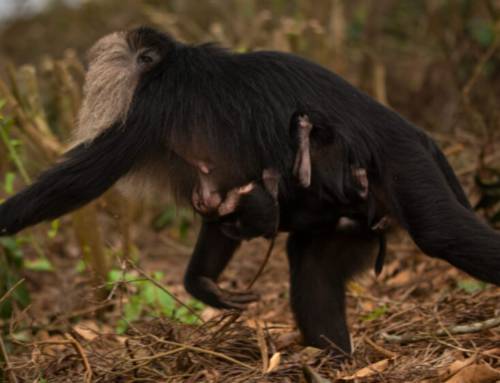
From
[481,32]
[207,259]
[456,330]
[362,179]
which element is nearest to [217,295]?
[207,259]

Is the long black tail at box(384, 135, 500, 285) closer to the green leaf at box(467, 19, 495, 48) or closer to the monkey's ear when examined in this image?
the monkey's ear

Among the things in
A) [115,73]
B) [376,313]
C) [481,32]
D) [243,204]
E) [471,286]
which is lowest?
[376,313]

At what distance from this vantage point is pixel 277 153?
4.03 metres

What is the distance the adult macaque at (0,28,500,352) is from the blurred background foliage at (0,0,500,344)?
48 cm

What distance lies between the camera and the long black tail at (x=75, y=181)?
3850mm

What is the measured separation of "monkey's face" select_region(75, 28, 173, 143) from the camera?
4062mm

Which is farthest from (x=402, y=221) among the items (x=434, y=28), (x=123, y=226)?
(x=434, y=28)

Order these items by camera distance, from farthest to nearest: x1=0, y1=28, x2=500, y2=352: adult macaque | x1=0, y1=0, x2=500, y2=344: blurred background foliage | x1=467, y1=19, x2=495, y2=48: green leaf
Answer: x1=467, y1=19, x2=495, y2=48: green leaf → x1=0, y1=0, x2=500, y2=344: blurred background foliage → x1=0, y1=28, x2=500, y2=352: adult macaque

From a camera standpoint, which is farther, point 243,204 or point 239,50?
point 239,50

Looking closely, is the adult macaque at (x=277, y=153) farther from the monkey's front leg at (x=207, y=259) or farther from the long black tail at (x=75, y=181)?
the monkey's front leg at (x=207, y=259)

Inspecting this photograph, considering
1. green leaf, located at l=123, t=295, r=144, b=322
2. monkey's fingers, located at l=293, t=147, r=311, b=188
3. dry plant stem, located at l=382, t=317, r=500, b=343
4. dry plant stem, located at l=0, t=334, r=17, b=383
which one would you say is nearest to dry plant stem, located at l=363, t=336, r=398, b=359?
dry plant stem, located at l=382, t=317, r=500, b=343

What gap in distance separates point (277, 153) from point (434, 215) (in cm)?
75

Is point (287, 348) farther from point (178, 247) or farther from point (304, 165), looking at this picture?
point (178, 247)

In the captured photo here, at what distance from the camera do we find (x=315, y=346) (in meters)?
4.30
